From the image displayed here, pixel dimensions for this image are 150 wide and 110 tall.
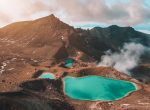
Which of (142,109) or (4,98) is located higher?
(4,98)

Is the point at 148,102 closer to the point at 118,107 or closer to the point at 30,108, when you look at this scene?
the point at 118,107

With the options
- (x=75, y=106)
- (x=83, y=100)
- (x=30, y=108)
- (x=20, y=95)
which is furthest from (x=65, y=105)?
(x=30, y=108)

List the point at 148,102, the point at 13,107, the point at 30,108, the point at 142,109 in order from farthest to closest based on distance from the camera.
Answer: the point at 148,102, the point at 142,109, the point at 30,108, the point at 13,107

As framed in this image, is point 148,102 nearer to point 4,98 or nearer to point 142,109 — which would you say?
point 142,109

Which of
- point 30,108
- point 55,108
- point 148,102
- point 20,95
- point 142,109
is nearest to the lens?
point 30,108

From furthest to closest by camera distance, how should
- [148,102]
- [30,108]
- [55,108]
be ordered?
[148,102]
[55,108]
[30,108]

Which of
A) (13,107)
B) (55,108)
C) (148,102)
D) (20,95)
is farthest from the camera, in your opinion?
(148,102)

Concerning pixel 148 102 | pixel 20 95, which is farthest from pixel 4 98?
pixel 148 102

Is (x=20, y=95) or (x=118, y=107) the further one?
(x=118, y=107)

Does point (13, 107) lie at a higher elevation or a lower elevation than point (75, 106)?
higher
